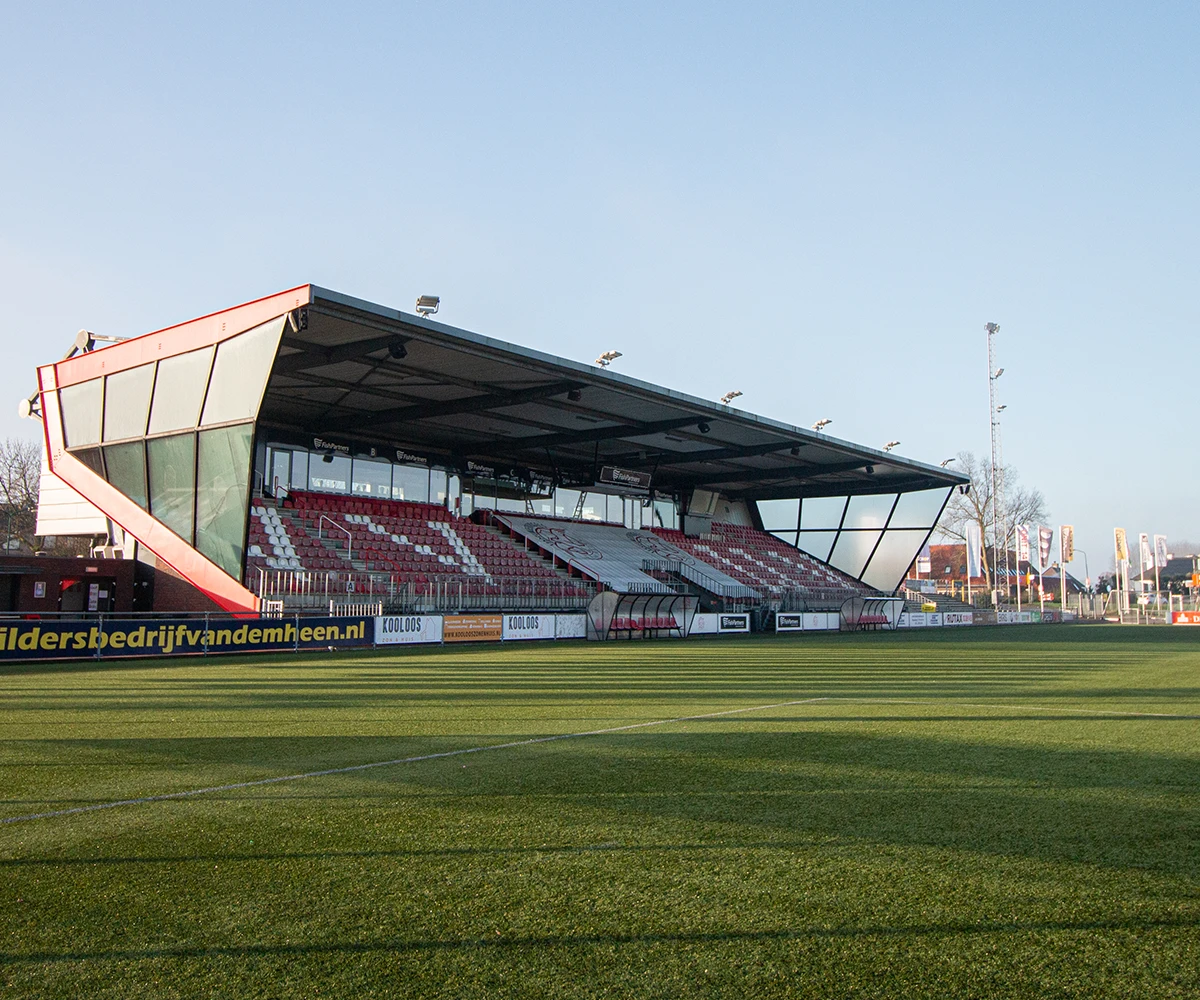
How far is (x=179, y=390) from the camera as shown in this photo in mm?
24500

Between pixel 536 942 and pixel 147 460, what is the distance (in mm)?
25282

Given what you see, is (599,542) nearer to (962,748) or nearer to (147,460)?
(147,460)

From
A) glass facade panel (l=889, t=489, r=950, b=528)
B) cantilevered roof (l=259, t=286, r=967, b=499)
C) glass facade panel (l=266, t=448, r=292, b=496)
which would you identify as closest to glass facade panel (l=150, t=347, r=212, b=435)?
cantilevered roof (l=259, t=286, r=967, b=499)

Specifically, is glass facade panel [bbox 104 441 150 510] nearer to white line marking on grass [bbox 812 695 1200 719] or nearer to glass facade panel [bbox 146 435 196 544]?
glass facade panel [bbox 146 435 196 544]

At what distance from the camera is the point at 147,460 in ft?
83.9

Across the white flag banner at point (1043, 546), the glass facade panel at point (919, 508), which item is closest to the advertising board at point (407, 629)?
the glass facade panel at point (919, 508)

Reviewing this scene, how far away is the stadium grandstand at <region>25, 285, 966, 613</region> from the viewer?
2341cm

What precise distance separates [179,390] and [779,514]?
35774 mm

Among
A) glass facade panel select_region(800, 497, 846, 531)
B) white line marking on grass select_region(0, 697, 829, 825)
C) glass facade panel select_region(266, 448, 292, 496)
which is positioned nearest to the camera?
white line marking on grass select_region(0, 697, 829, 825)

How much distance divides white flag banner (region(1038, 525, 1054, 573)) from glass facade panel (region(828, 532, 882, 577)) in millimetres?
9459

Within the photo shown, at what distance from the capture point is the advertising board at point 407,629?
24.0 meters

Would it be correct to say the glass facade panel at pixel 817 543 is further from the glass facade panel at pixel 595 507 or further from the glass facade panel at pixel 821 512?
the glass facade panel at pixel 595 507

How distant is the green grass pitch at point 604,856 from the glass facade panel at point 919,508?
3834cm

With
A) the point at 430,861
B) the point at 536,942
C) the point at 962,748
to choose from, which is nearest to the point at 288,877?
the point at 430,861
